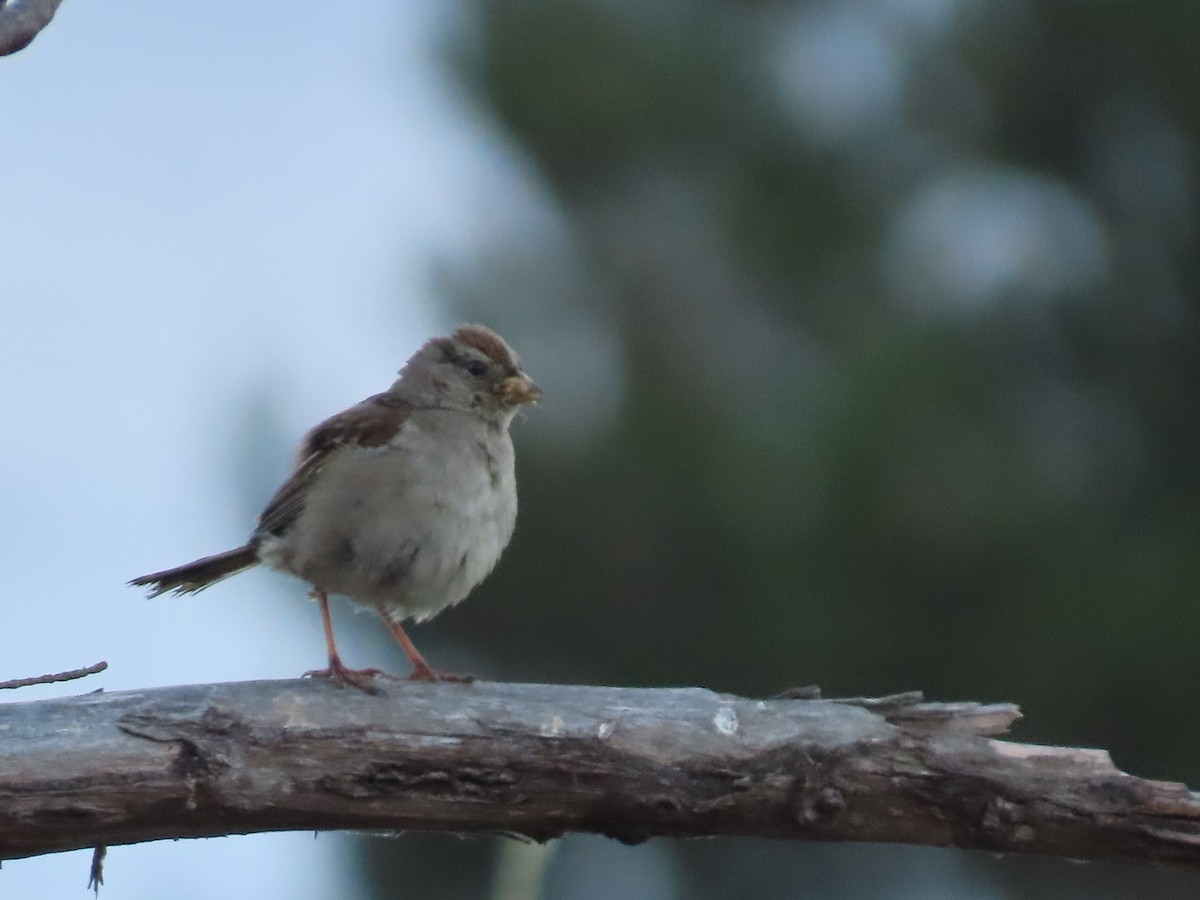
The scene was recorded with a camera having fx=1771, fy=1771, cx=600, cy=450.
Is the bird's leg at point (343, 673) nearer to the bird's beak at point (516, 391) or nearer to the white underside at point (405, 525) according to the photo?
the white underside at point (405, 525)

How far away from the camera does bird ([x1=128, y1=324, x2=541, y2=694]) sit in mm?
4711

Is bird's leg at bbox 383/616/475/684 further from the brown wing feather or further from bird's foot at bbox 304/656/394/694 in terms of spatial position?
the brown wing feather

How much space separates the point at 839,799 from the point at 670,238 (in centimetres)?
1326

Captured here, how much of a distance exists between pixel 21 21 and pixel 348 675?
1546 mm

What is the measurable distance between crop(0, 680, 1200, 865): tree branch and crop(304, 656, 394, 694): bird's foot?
12cm

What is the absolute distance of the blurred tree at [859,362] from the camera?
13.3 metres

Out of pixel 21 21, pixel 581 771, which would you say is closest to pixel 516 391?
pixel 581 771

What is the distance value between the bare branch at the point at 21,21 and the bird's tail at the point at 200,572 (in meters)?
2.11

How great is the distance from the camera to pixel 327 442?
5.11m

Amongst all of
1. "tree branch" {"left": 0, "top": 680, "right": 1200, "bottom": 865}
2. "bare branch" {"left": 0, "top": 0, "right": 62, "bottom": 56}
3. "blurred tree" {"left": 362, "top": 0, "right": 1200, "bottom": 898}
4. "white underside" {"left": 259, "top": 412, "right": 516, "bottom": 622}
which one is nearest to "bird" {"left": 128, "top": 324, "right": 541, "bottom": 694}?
"white underside" {"left": 259, "top": 412, "right": 516, "bottom": 622}

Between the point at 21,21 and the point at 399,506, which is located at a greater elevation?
the point at 21,21

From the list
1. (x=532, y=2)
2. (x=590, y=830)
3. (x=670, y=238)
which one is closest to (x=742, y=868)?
(x=670, y=238)

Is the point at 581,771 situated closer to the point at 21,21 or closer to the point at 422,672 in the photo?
the point at 422,672

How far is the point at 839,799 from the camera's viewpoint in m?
3.53
